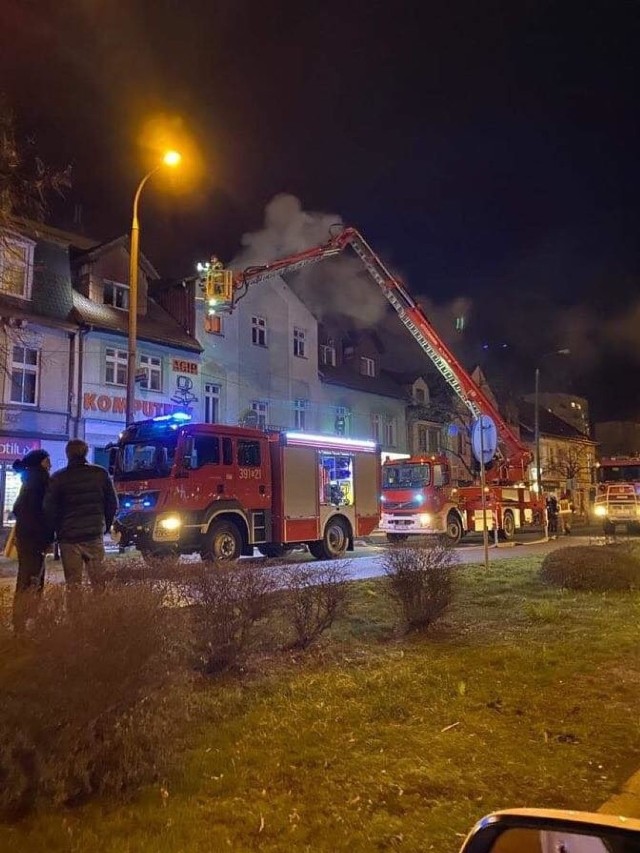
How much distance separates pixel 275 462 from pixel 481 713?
1096cm

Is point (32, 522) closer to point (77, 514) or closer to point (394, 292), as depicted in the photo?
point (77, 514)

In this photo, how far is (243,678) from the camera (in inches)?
213

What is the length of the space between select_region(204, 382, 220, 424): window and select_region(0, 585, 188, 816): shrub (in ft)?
81.3

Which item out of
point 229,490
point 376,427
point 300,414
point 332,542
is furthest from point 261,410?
point 229,490

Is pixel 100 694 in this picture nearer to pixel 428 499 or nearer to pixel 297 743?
pixel 297 743

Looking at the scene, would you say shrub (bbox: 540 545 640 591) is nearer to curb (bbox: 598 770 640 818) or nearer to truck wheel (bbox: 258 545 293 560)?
curb (bbox: 598 770 640 818)

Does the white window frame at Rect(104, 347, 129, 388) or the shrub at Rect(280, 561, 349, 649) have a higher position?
the white window frame at Rect(104, 347, 129, 388)

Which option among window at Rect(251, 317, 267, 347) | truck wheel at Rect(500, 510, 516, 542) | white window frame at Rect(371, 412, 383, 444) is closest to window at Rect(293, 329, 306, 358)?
window at Rect(251, 317, 267, 347)

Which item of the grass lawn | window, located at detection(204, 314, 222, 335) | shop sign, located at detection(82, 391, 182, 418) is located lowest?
the grass lawn

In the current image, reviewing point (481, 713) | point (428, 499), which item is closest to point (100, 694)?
point (481, 713)

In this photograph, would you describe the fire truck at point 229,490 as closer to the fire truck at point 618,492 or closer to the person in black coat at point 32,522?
the person in black coat at point 32,522

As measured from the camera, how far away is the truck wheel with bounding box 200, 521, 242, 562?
43.9 feet

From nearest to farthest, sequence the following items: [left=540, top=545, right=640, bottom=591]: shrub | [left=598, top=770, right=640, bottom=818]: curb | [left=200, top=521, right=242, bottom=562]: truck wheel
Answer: [left=598, top=770, right=640, bottom=818]: curb → [left=540, top=545, right=640, bottom=591]: shrub → [left=200, top=521, right=242, bottom=562]: truck wheel

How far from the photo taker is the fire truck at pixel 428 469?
21.1 m
